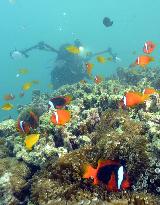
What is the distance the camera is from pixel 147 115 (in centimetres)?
752

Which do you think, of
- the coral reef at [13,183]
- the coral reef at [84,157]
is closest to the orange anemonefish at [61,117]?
the coral reef at [84,157]

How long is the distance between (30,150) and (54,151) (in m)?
0.91

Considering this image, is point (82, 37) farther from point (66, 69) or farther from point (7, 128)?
point (7, 128)

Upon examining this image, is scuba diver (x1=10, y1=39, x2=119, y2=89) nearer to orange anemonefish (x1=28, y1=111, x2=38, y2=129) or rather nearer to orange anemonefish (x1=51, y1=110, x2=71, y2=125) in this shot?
orange anemonefish (x1=28, y1=111, x2=38, y2=129)

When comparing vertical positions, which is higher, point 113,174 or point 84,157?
point 84,157

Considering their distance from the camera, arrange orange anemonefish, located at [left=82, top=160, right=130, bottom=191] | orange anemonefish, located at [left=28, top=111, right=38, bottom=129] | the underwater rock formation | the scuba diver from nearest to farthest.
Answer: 1. orange anemonefish, located at [left=82, top=160, right=130, bottom=191]
2. the underwater rock formation
3. orange anemonefish, located at [left=28, top=111, right=38, bottom=129]
4. the scuba diver

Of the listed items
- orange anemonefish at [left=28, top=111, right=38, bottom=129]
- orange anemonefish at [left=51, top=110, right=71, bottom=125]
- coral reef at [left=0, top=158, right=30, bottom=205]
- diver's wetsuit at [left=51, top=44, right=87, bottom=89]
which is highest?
diver's wetsuit at [left=51, top=44, right=87, bottom=89]

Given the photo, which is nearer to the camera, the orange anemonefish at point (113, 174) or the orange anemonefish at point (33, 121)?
the orange anemonefish at point (113, 174)

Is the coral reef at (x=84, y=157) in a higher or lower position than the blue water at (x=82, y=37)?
lower

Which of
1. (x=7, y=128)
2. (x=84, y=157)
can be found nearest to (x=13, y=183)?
→ (x=84, y=157)

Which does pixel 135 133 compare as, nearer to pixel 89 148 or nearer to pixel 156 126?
pixel 156 126

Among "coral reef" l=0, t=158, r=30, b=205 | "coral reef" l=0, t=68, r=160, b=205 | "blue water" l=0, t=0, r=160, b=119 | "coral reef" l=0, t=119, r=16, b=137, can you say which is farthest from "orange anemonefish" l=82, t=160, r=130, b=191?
"blue water" l=0, t=0, r=160, b=119

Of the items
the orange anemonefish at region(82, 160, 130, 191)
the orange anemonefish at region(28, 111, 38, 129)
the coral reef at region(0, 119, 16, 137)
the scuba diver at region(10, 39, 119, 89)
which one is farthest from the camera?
the scuba diver at region(10, 39, 119, 89)

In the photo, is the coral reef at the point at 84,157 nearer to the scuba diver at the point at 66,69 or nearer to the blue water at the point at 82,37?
the scuba diver at the point at 66,69
